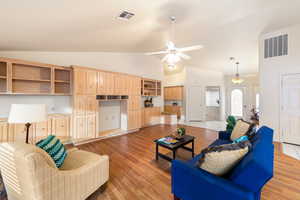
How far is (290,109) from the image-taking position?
12.6ft

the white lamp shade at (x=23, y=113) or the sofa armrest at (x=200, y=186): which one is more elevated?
the white lamp shade at (x=23, y=113)

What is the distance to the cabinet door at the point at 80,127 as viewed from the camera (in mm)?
3756

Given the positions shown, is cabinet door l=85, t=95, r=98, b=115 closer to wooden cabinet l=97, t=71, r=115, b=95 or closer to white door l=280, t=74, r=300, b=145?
wooden cabinet l=97, t=71, r=115, b=95

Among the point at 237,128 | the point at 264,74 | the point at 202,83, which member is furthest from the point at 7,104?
the point at 202,83

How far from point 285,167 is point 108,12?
447 cm

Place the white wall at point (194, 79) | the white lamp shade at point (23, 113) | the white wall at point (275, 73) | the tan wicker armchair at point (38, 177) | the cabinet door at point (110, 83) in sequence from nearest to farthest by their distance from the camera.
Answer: the tan wicker armchair at point (38, 177) → the white lamp shade at point (23, 113) → the white wall at point (275, 73) → the cabinet door at point (110, 83) → the white wall at point (194, 79)

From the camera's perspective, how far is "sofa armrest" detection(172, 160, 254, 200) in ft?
3.72

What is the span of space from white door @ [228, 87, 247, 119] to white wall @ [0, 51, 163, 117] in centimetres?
528

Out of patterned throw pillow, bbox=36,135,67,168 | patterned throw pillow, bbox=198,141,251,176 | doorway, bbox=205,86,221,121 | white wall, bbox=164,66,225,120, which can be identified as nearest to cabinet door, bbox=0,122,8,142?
patterned throw pillow, bbox=36,135,67,168

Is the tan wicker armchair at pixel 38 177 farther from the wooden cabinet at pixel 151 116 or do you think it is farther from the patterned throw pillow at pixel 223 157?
the wooden cabinet at pixel 151 116

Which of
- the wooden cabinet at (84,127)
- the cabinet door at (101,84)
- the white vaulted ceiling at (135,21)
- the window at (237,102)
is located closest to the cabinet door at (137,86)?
the cabinet door at (101,84)

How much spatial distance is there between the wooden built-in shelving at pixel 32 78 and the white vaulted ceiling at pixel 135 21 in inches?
16.8

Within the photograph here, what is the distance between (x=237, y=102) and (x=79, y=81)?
9.23 metres

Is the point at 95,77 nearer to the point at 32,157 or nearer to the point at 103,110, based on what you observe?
the point at 103,110
